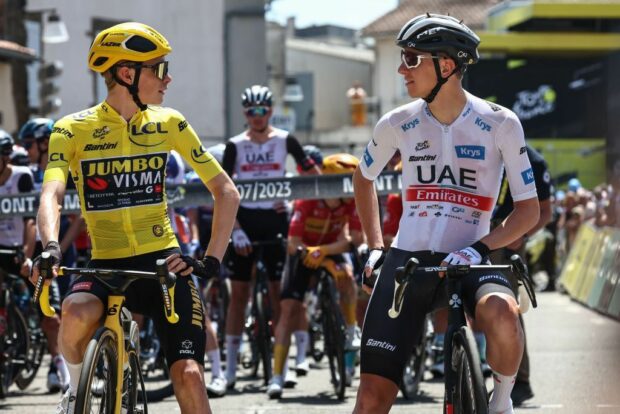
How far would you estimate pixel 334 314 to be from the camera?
1130 cm

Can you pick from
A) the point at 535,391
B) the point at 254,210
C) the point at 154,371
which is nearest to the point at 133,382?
the point at 535,391

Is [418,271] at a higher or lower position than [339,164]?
higher

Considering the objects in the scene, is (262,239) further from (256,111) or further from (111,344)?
(111,344)

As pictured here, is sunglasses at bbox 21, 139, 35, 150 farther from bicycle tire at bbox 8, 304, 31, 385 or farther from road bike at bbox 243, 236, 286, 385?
road bike at bbox 243, 236, 286, 385

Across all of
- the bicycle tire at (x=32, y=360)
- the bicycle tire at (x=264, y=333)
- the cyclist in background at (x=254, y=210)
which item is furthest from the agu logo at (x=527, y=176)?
the bicycle tire at (x=32, y=360)

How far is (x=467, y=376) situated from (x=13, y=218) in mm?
6387

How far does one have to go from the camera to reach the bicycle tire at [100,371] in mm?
6117

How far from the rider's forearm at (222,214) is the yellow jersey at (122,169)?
60 mm

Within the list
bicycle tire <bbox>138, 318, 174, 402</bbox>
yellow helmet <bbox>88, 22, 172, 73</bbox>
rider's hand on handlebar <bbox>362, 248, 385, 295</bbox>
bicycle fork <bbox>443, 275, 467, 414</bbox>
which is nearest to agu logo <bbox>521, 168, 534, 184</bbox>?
bicycle fork <bbox>443, 275, 467, 414</bbox>

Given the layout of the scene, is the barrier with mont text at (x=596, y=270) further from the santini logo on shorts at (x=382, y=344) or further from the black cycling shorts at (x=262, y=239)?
the santini logo on shorts at (x=382, y=344)

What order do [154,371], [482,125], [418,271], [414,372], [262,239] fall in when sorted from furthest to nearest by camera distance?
1. [154,371]
2. [262,239]
3. [414,372]
4. [482,125]
5. [418,271]

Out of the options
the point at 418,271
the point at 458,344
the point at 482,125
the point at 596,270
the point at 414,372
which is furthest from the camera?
the point at 596,270

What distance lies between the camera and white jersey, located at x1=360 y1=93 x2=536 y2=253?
6.70 meters

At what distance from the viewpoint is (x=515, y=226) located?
669cm
